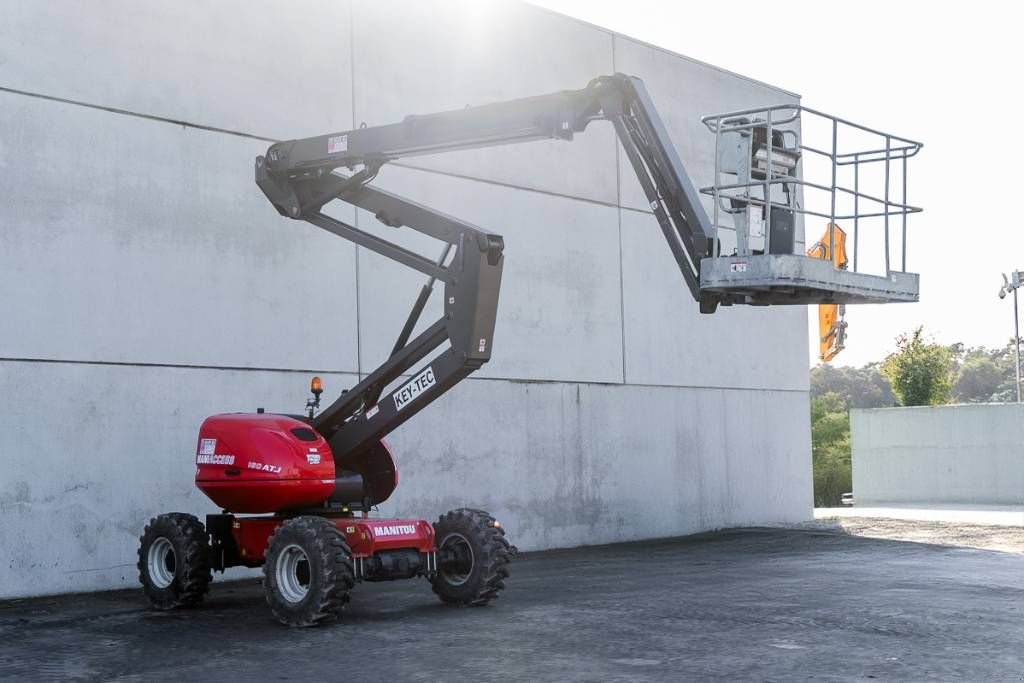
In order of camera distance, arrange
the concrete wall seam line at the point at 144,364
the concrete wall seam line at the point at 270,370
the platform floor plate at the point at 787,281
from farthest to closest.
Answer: the concrete wall seam line at the point at 270,370 → the concrete wall seam line at the point at 144,364 → the platform floor plate at the point at 787,281

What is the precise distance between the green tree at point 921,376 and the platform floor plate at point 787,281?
3537cm

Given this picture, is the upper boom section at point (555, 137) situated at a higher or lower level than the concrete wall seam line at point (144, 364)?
higher

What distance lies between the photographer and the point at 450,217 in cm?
1112

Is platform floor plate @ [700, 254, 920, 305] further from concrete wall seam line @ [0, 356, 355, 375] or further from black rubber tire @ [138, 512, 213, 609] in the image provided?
concrete wall seam line @ [0, 356, 355, 375]

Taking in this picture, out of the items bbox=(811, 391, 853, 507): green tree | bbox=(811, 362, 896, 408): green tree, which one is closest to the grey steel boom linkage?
bbox=(811, 391, 853, 507): green tree

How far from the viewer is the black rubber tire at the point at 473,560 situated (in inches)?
428

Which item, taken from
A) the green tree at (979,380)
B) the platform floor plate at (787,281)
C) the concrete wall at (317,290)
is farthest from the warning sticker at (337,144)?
the green tree at (979,380)

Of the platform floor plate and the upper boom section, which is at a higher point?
the upper boom section

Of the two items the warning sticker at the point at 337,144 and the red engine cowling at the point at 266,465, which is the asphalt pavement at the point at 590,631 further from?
the warning sticker at the point at 337,144

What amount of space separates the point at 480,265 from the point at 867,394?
11748 cm

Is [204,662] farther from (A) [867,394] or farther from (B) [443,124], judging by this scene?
(A) [867,394]

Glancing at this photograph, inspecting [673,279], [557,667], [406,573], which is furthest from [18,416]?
[673,279]

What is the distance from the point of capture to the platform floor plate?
9.12 metres

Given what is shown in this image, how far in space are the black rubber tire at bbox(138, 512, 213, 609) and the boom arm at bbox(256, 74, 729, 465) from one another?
4.61 feet
